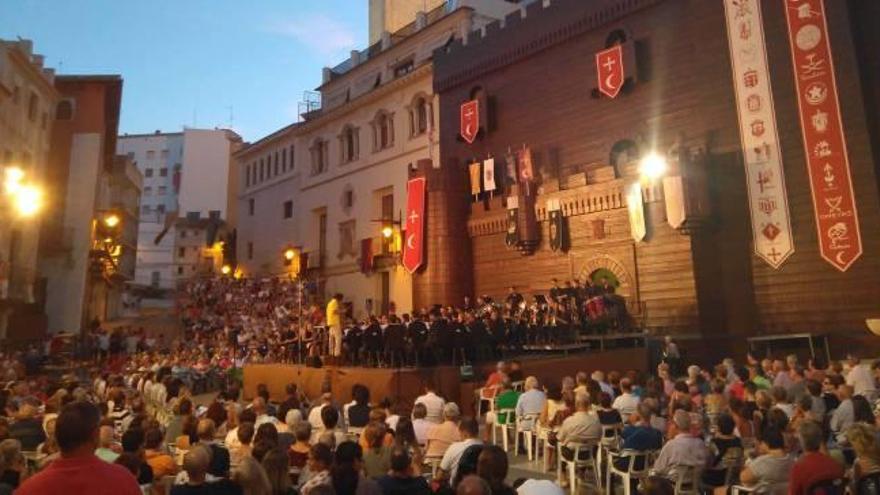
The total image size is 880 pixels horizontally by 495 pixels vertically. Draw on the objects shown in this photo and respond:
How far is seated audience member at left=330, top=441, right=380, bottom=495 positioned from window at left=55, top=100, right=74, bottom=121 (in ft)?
102

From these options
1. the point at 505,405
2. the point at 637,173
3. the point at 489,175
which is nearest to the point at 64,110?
the point at 489,175

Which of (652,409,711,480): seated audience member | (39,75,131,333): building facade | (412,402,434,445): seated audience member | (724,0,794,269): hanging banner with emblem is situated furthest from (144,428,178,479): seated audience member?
(39,75,131,333): building facade

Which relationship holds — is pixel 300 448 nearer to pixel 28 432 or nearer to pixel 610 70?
pixel 28 432

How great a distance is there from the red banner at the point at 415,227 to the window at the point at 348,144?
27.9ft

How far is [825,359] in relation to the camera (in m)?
16.4

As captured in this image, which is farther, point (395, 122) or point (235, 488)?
point (395, 122)

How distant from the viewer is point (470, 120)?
88.1 feet

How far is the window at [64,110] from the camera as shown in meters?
29.3

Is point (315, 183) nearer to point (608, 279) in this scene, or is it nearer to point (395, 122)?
point (395, 122)

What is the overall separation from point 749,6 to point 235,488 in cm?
2043

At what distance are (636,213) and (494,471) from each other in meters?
16.6

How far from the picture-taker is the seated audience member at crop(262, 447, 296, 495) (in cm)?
464

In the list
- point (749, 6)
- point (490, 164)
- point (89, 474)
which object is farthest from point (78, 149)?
point (89, 474)

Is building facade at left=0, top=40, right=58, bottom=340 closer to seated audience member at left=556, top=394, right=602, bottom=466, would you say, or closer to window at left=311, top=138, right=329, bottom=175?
window at left=311, top=138, right=329, bottom=175
